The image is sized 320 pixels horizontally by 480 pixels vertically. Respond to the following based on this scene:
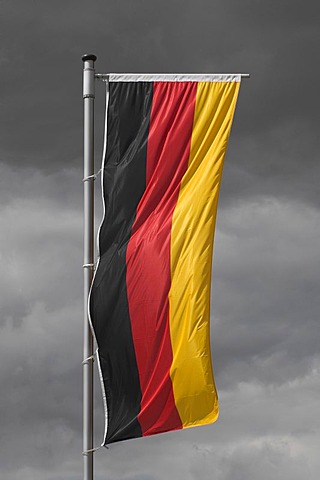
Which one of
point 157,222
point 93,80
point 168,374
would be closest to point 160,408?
point 168,374

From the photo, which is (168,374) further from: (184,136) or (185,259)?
(184,136)

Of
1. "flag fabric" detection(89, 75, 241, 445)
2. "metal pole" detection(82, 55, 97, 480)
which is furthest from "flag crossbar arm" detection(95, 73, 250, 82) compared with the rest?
"metal pole" detection(82, 55, 97, 480)

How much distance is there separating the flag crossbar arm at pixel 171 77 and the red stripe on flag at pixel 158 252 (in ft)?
0.32

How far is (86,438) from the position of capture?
1891cm

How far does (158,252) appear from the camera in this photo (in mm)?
18828

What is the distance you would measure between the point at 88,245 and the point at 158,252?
1272mm

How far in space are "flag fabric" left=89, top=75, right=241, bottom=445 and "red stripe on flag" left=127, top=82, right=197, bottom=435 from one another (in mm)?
16

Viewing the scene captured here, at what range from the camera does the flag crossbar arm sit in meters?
19.4

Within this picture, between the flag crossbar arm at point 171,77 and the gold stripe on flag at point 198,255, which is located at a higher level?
the flag crossbar arm at point 171,77

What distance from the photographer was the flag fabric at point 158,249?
1831 cm

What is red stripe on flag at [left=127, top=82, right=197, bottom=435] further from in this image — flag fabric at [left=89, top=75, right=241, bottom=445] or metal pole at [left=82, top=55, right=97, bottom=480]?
metal pole at [left=82, top=55, right=97, bottom=480]

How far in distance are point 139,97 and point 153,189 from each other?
64.1 inches

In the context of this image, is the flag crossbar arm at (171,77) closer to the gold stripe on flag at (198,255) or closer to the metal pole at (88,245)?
the gold stripe on flag at (198,255)

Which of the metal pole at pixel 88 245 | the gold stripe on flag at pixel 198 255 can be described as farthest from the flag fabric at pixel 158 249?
the metal pole at pixel 88 245
